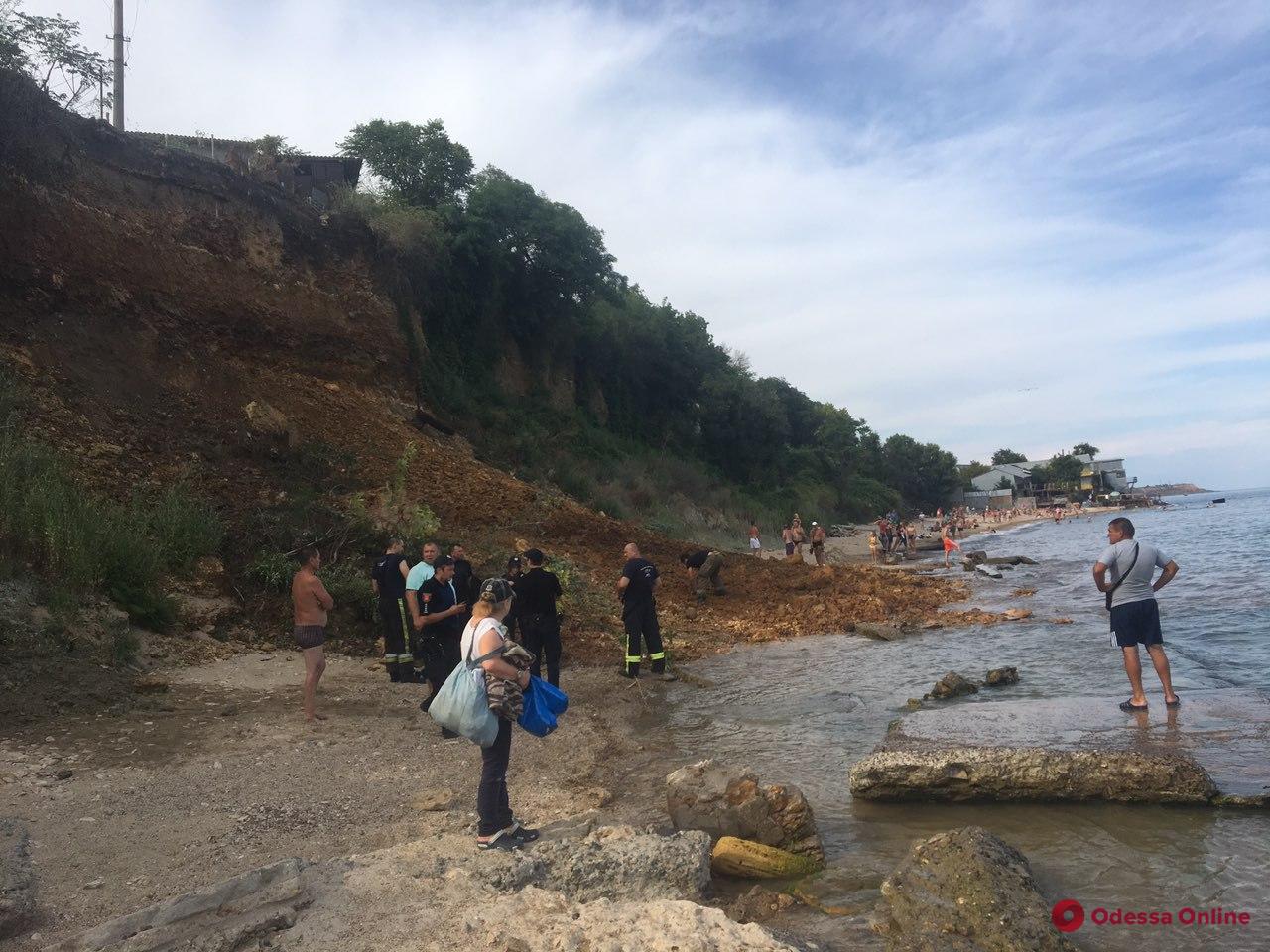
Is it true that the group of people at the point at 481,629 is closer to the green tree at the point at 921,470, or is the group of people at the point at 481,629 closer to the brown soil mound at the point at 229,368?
the brown soil mound at the point at 229,368

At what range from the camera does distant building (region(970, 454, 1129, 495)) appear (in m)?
91.7

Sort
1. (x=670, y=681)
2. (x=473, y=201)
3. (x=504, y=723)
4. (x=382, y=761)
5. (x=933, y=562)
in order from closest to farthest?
(x=504, y=723)
(x=382, y=761)
(x=670, y=681)
(x=473, y=201)
(x=933, y=562)

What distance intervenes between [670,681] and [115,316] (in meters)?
12.4

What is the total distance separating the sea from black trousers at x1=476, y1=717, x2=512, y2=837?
1843mm

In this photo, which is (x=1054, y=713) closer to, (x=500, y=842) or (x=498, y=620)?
(x=500, y=842)

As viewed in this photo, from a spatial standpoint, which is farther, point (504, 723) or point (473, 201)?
point (473, 201)

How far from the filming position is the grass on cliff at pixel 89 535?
8.44 metres

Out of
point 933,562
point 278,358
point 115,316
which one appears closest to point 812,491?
point 933,562

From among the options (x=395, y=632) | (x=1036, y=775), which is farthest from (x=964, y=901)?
(x=395, y=632)

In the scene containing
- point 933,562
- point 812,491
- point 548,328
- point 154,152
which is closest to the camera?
point 154,152

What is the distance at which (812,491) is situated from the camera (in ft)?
173

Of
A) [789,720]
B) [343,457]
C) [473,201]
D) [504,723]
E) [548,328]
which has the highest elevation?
[473,201]

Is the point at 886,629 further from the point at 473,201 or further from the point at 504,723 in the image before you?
the point at 473,201

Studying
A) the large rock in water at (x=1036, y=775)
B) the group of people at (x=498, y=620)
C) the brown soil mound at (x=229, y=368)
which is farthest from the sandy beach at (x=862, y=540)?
the large rock in water at (x=1036, y=775)
